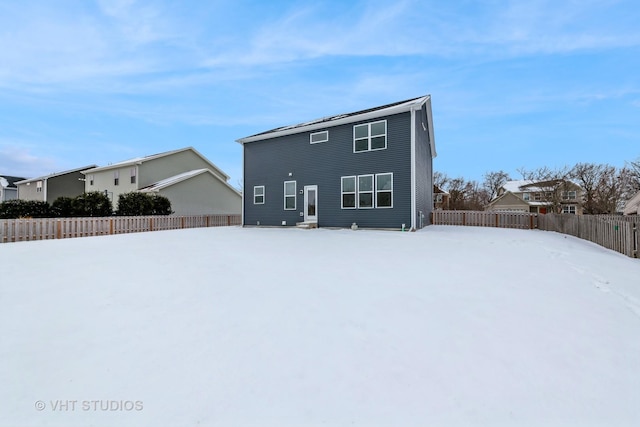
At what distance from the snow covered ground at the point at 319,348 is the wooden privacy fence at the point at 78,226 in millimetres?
8011

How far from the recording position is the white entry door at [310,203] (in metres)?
14.8

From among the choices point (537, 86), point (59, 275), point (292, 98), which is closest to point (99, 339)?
point (59, 275)

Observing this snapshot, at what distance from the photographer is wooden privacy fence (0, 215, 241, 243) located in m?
10.7

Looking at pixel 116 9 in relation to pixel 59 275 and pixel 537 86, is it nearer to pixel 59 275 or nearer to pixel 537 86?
pixel 59 275

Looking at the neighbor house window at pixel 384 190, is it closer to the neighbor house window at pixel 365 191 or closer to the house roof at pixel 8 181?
the neighbor house window at pixel 365 191

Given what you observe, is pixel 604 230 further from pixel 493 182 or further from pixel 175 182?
pixel 493 182

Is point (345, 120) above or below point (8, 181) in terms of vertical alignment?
above

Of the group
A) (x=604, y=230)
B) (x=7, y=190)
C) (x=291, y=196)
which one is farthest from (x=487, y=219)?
(x=7, y=190)

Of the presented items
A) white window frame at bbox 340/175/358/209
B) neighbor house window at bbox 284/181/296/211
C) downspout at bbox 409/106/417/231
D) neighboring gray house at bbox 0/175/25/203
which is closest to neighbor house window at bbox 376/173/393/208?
downspout at bbox 409/106/417/231

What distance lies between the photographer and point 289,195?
1568cm

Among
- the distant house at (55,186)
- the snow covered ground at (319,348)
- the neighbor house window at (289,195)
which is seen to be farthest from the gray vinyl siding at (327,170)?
the distant house at (55,186)

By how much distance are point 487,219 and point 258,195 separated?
14.3m

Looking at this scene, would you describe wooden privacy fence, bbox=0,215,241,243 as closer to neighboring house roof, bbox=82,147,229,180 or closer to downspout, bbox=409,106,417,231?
neighboring house roof, bbox=82,147,229,180

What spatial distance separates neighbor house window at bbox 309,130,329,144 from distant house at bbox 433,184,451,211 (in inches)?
1115
